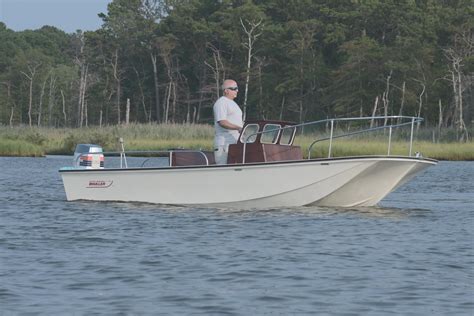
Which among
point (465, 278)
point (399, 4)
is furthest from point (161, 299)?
point (399, 4)

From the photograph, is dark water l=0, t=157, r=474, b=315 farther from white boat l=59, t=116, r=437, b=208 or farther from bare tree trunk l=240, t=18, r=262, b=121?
bare tree trunk l=240, t=18, r=262, b=121

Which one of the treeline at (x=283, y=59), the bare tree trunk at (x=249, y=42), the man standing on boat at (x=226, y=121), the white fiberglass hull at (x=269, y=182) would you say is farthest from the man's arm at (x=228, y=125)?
the bare tree trunk at (x=249, y=42)

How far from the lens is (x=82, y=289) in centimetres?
1059

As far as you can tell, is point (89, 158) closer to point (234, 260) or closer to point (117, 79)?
point (234, 260)

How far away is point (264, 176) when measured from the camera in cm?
1698

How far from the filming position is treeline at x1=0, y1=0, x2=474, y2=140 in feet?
219

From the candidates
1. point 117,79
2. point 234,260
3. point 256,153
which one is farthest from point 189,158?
point 117,79

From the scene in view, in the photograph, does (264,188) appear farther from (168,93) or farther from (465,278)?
(168,93)

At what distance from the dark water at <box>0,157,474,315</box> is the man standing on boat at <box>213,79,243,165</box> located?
1.00 metres

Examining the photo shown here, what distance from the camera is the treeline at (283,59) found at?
66.6 metres

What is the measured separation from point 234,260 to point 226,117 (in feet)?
16.3

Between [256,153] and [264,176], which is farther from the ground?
[256,153]

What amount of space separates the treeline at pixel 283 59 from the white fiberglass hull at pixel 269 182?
3304 cm

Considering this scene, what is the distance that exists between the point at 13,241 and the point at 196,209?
385 cm
